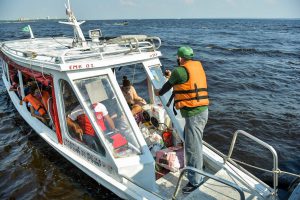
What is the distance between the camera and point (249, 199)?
440 centimetres

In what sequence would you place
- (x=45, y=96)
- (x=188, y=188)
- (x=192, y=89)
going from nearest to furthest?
(x=192, y=89) < (x=188, y=188) < (x=45, y=96)

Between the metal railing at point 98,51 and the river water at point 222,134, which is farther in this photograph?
the river water at point 222,134

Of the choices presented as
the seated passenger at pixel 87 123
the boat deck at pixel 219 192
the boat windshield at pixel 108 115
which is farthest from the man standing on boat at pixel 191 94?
the seated passenger at pixel 87 123

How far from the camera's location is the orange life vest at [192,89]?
4.31m

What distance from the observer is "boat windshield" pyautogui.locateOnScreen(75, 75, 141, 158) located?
5094mm

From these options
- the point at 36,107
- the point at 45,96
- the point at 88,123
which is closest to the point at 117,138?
the point at 88,123

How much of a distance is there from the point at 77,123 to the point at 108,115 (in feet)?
2.70

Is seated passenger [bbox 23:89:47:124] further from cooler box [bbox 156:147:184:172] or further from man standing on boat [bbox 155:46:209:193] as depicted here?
man standing on boat [bbox 155:46:209:193]

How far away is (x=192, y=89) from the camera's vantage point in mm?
4320

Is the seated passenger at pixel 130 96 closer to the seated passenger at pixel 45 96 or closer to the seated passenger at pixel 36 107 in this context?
the seated passenger at pixel 45 96

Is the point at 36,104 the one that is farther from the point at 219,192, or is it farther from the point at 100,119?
the point at 219,192

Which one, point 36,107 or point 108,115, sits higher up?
point 108,115

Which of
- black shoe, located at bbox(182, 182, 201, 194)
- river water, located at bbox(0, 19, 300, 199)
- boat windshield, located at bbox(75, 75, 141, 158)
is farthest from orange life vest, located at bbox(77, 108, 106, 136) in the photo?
black shoe, located at bbox(182, 182, 201, 194)

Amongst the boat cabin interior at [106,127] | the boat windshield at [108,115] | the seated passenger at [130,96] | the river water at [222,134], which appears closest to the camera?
the boat cabin interior at [106,127]
